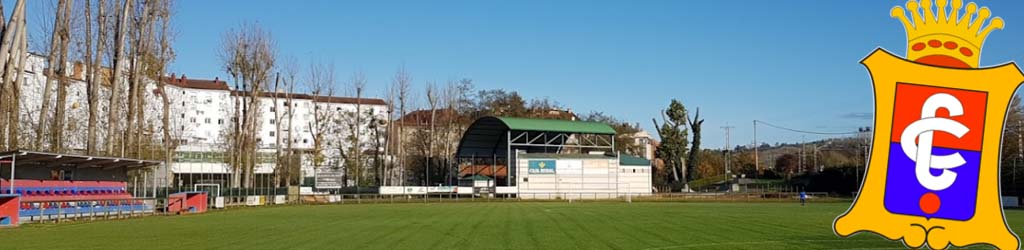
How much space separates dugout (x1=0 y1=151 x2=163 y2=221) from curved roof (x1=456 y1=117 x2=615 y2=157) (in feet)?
135

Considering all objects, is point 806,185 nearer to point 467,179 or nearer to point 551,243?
point 467,179

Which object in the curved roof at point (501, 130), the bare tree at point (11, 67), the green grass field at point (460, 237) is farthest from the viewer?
the curved roof at point (501, 130)

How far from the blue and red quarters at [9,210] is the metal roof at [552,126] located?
166 ft

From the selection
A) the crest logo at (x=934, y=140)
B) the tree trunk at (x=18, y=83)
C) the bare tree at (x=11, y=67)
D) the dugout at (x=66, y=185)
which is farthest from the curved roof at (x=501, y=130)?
the crest logo at (x=934, y=140)

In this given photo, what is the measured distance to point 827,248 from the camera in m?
17.8

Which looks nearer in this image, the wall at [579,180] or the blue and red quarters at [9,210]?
the blue and red quarters at [9,210]

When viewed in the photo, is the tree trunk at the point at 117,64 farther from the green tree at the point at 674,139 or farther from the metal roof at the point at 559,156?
the green tree at the point at 674,139

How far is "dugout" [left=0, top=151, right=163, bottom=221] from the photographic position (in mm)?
28422

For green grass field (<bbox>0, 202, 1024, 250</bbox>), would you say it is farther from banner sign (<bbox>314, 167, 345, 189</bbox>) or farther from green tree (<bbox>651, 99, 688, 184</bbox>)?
green tree (<bbox>651, 99, 688, 184</bbox>)

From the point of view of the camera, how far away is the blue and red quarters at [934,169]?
11516mm

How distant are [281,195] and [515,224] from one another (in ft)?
130

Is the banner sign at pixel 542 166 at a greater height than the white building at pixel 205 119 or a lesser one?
lesser

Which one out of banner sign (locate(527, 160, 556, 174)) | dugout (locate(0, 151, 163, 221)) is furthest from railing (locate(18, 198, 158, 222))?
banner sign (locate(527, 160, 556, 174))

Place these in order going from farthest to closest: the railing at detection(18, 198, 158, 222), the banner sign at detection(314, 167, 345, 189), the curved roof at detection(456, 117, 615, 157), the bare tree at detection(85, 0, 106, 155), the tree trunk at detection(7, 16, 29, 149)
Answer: the curved roof at detection(456, 117, 615, 157), the banner sign at detection(314, 167, 345, 189), the bare tree at detection(85, 0, 106, 155), the tree trunk at detection(7, 16, 29, 149), the railing at detection(18, 198, 158, 222)
